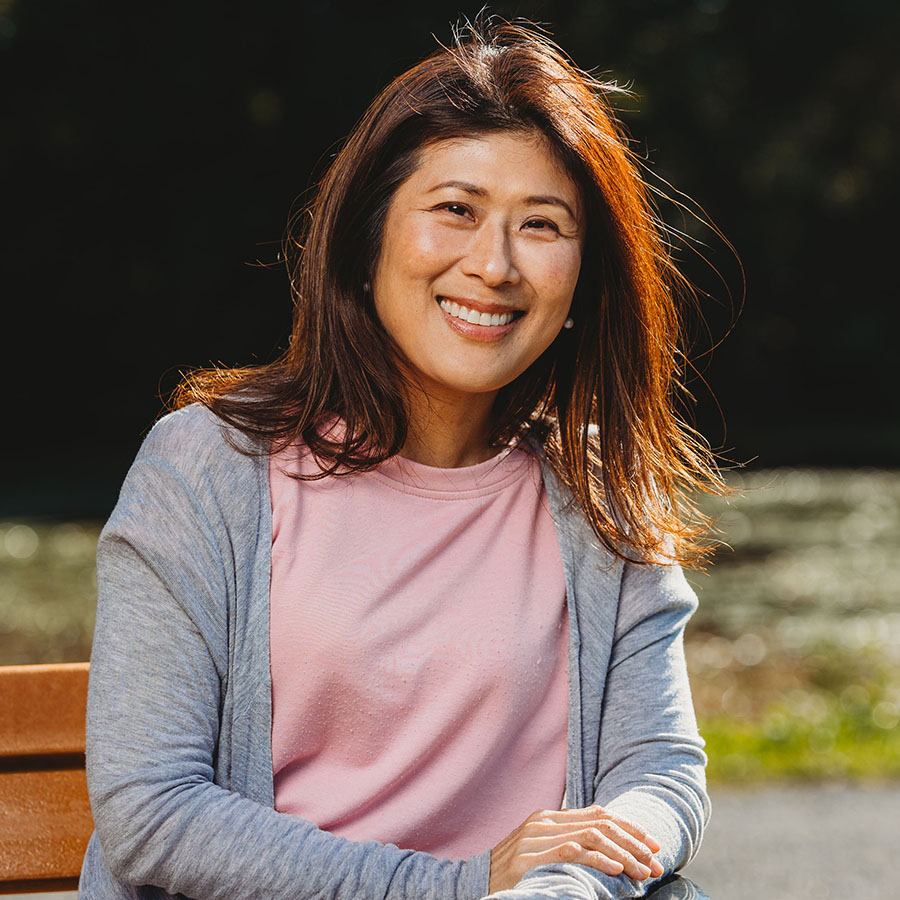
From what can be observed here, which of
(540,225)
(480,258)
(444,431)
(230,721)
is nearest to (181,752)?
(230,721)

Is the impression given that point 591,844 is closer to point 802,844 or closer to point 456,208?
point 456,208

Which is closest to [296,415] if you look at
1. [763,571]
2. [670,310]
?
[670,310]

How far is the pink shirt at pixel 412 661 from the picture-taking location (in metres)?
2.00

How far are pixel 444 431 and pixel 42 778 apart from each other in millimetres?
862

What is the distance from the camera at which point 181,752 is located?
1.85 m

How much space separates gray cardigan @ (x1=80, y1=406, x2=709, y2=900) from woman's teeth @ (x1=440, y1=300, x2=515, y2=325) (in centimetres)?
38

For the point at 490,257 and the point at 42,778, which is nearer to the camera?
the point at 490,257

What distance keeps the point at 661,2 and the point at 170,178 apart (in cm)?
735

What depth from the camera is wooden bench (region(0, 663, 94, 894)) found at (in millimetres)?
2145

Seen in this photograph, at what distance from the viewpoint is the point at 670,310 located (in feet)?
7.95

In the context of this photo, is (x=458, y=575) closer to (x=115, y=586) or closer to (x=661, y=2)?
(x=115, y=586)

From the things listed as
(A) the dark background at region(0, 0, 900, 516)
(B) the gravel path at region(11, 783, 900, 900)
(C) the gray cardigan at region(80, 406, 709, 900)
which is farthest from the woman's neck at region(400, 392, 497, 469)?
(A) the dark background at region(0, 0, 900, 516)

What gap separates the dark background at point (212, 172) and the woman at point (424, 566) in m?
12.3

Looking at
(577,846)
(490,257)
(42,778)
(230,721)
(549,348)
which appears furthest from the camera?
(549,348)
